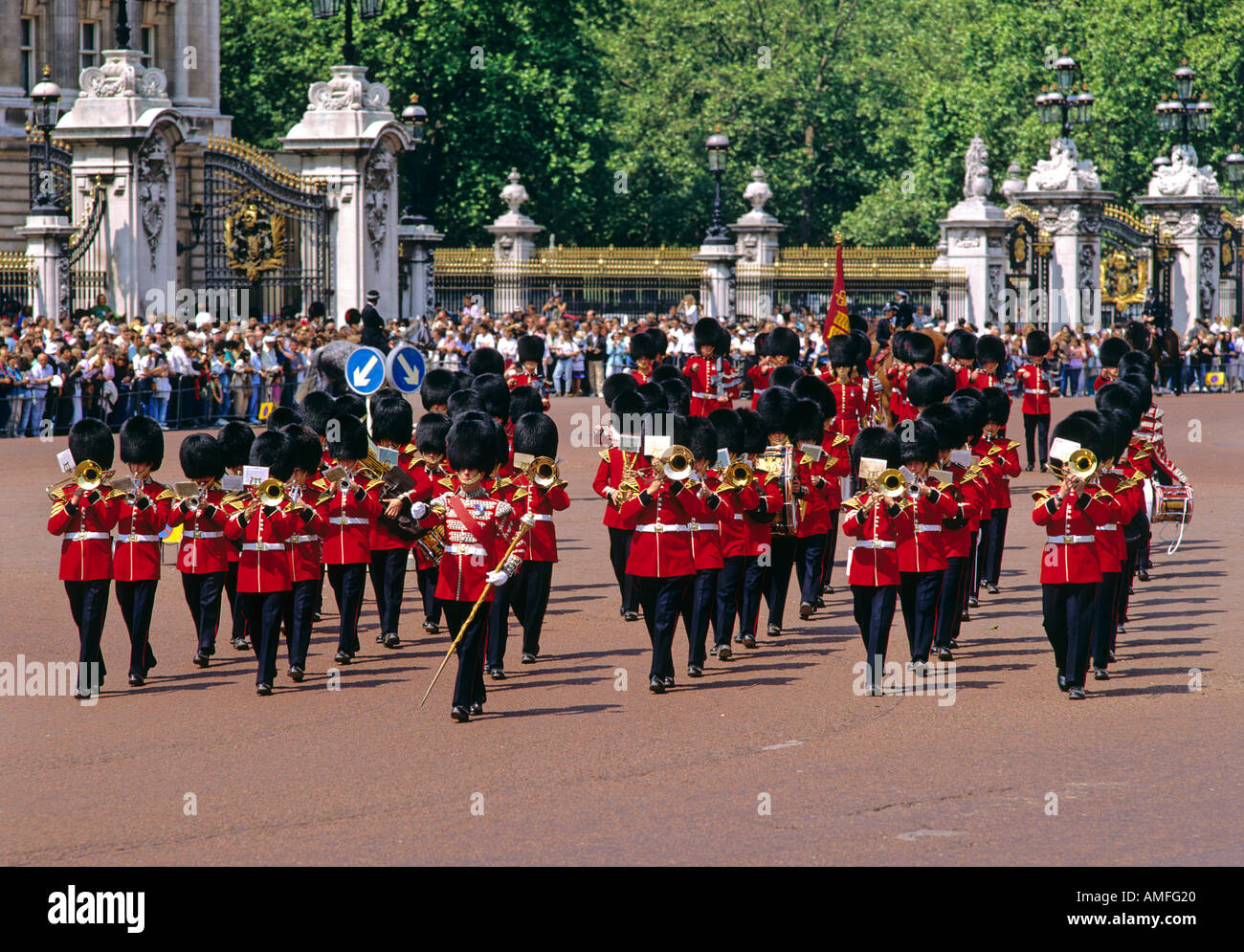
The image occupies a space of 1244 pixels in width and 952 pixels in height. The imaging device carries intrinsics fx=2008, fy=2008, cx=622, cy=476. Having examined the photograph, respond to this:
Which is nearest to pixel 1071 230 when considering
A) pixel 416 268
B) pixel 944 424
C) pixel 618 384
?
pixel 416 268

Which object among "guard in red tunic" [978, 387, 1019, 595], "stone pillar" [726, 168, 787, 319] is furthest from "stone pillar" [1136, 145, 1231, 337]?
"guard in red tunic" [978, 387, 1019, 595]

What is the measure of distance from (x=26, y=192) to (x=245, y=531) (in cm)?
2391

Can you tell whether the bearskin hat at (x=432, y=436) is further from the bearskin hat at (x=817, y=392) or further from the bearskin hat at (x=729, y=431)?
the bearskin hat at (x=817, y=392)

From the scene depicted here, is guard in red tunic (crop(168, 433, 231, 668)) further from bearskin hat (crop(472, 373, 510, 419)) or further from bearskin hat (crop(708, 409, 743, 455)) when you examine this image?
bearskin hat (crop(708, 409, 743, 455))

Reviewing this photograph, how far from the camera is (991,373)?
14.6 metres

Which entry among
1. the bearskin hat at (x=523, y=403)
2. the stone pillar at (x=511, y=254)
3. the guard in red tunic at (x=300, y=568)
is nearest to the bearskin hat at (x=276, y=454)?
the guard in red tunic at (x=300, y=568)

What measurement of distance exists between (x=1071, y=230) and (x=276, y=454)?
2409 cm

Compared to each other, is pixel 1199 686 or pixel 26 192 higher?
pixel 26 192

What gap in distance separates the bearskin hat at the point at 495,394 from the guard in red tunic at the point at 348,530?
4.03 ft

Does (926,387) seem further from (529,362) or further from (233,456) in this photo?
(233,456)

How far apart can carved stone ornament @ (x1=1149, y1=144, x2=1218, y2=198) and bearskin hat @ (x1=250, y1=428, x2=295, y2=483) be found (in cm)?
2741

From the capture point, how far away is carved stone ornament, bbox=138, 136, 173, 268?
76.8 ft
